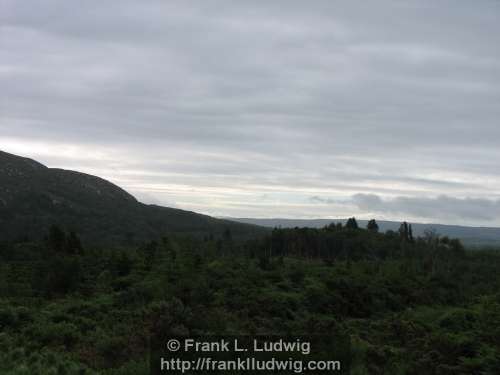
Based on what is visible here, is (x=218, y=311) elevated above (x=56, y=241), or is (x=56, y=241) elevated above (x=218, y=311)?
(x=56, y=241)

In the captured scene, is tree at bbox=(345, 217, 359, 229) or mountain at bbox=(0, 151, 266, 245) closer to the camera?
tree at bbox=(345, 217, 359, 229)

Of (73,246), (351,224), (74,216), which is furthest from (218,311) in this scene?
(74,216)

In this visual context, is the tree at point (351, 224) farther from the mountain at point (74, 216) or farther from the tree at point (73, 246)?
the tree at point (73, 246)

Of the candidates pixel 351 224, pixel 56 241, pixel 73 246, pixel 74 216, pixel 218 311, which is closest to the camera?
pixel 218 311

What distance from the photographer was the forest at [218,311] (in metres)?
11.1

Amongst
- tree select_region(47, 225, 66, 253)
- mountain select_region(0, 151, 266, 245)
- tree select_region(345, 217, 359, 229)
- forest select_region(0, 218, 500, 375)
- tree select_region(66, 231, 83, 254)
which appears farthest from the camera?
mountain select_region(0, 151, 266, 245)

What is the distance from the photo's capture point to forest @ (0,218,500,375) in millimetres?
11117

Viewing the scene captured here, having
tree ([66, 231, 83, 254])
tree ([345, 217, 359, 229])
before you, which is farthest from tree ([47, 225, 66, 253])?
tree ([345, 217, 359, 229])

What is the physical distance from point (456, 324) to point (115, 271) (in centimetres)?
2050

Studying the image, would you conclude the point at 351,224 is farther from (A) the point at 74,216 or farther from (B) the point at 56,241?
(A) the point at 74,216

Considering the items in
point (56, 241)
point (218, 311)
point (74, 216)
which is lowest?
point (218, 311)

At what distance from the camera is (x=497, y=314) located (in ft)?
55.6

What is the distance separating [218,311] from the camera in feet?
48.6

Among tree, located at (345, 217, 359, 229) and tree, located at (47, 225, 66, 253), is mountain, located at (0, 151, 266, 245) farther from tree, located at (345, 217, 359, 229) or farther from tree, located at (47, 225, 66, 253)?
tree, located at (47, 225, 66, 253)
